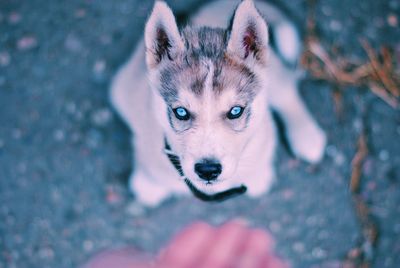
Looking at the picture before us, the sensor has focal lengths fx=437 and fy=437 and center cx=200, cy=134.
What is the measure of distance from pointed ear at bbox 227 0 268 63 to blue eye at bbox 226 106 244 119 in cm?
24

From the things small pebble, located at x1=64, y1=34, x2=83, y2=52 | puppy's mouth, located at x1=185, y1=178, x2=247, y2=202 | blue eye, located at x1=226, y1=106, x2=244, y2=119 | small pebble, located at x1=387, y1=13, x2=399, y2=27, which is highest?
small pebble, located at x1=64, y1=34, x2=83, y2=52

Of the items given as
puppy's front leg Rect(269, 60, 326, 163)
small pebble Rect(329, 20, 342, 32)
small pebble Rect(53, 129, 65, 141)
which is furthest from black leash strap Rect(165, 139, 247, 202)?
small pebble Rect(329, 20, 342, 32)

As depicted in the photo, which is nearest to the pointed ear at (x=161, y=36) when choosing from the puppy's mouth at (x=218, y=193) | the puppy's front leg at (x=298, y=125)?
the puppy's mouth at (x=218, y=193)

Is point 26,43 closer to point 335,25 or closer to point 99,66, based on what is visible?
point 99,66

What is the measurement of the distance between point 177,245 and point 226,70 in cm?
161

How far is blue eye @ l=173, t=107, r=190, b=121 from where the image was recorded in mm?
1898

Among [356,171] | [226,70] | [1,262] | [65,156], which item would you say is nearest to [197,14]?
[226,70]

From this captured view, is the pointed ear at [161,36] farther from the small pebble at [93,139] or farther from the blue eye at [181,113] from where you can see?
the small pebble at [93,139]

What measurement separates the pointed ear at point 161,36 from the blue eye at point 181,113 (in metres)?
0.25

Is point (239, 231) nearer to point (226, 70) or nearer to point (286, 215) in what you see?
point (286, 215)

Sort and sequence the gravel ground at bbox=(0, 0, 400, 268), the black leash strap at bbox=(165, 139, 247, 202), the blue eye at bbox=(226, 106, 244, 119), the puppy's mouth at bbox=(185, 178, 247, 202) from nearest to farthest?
the blue eye at bbox=(226, 106, 244, 119), the black leash strap at bbox=(165, 139, 247, 202), the puppy's mouth at bbox=(185, 178, 247, 202), the gravel ground at bbox=(0, 0, 400, 268)

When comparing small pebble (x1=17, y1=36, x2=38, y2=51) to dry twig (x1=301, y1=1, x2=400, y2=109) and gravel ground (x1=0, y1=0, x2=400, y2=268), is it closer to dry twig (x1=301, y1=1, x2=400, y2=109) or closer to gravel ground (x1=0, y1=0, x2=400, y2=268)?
gravel ground (x1=0, y1=0, x2=400, y2=268)

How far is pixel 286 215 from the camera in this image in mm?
3029

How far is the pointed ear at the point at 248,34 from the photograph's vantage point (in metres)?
1.76
